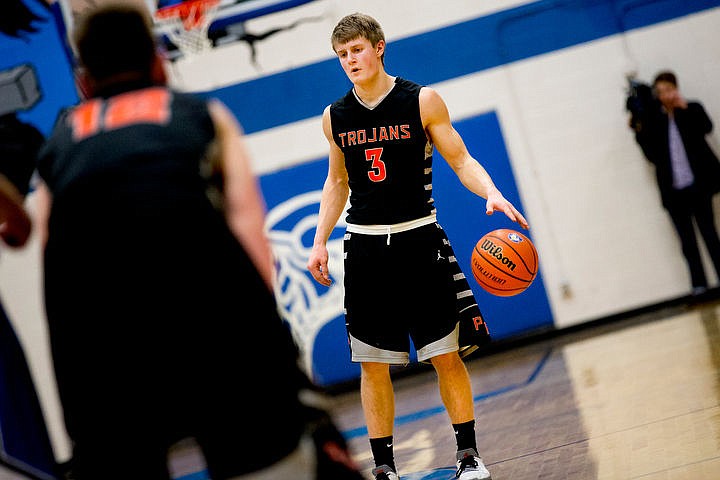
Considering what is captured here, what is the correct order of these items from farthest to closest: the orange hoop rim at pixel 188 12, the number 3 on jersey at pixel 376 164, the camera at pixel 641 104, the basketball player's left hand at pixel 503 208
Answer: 1. the orange hoop rim at pixel 188 12
2. the camera at pixel 641 104
3. the number 3 on jersey at pixel 376 164
4. the basketball player's left hand at pixel 503 208

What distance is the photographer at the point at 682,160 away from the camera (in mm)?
8000

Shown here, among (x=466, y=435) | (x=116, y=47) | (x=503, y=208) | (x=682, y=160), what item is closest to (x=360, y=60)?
(x=503, y=208)

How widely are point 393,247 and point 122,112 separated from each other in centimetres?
205

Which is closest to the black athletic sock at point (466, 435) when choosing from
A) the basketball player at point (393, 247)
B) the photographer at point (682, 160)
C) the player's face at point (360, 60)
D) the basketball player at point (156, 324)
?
the basketball player at point (393, 247)

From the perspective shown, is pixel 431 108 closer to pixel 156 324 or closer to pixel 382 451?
pixel 382 451

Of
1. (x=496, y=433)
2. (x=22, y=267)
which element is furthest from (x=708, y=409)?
(x=22, y=267)

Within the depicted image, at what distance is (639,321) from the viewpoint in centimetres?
802

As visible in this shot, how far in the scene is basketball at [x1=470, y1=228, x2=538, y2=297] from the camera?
426 centimetres

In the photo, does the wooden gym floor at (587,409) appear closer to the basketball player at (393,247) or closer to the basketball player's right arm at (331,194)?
the basketball player at (393,247)

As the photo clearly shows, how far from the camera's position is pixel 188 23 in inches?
331

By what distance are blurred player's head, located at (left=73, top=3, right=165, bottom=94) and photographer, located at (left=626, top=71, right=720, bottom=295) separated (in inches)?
269

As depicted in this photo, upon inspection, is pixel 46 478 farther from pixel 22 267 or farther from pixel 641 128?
pixel 641 128

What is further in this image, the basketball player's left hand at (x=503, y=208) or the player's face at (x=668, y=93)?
the player's face at (x=668, y=93)

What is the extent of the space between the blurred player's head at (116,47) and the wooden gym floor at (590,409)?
2245mm
